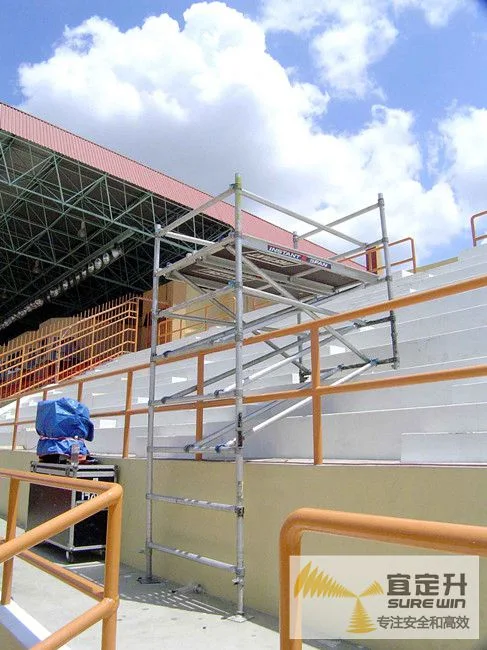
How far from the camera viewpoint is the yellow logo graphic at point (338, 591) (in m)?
3.34

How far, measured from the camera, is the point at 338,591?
11.5 ft

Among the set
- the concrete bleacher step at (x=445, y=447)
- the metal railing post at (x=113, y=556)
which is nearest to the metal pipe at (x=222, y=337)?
the concrete bleacher step at (x=445, y=447)

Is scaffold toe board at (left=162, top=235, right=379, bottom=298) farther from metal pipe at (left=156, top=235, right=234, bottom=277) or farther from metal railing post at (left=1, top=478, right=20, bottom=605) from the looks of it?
metal railing post at (left=1, top=478, right=20, bottom=605)

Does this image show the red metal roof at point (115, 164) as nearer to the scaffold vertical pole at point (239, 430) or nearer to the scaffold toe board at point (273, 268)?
the scaffold toe board at point (273, 268)

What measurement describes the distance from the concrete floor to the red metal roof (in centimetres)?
1185

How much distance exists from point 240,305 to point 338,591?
2215mm

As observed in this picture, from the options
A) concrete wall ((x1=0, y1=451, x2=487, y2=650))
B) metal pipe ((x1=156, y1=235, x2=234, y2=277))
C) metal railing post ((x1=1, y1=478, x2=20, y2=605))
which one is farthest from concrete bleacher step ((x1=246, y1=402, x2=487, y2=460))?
metal railing post ((x1=1, y1=478, x2=20, y2=605))

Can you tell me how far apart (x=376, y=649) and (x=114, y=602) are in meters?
1.73

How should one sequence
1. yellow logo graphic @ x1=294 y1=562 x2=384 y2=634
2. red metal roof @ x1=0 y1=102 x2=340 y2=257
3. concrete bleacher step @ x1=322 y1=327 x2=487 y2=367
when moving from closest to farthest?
yellow logo graphic @ x1=294 y1=562 x2=384 y2=634 → concrete bleacher step @ x1=322 y1=327 x2=487 y2=367 → red metal roof @ x1=0 y1=102 x2=340 y2=257

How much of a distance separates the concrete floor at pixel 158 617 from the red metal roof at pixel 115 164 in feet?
38.9

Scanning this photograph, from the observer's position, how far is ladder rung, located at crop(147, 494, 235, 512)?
4.18m

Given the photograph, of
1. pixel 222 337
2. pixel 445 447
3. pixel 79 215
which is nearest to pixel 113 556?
pixel 445 447

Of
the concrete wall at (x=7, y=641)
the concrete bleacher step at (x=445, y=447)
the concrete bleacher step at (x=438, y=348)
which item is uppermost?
the concrete bleacher step at (x=438, y=348)

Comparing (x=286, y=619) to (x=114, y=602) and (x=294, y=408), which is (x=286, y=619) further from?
(x=294, y=408)
